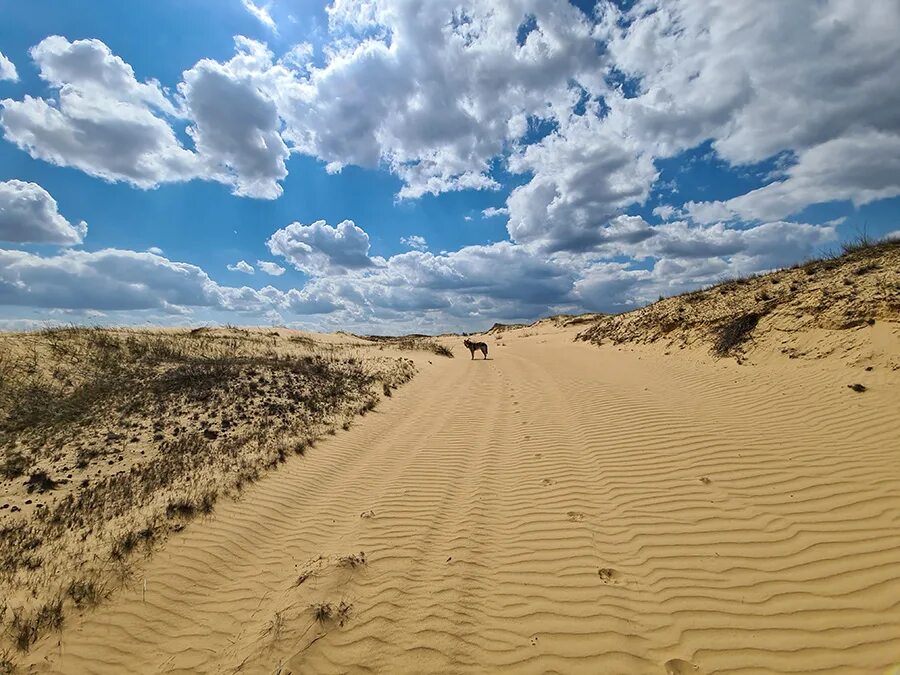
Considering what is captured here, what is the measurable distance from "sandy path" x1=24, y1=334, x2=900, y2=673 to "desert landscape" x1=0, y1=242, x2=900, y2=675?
3cm

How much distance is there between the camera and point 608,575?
4.59 meters

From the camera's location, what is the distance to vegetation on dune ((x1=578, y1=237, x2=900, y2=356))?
11406 mm

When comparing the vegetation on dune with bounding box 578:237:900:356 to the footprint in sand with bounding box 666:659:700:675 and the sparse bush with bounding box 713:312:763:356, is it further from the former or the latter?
the footprint in sand with bounding box 666:659:700:675

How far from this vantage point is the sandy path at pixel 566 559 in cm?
373

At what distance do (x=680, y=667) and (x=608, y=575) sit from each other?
3.94ft

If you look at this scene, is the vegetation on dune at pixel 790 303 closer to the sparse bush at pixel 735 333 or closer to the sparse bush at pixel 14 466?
the sparse bush at pixel 735 333

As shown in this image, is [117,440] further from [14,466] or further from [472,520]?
[472,520]

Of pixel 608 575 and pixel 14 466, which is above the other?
pixel 14 466

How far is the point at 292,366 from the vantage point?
1623 cm

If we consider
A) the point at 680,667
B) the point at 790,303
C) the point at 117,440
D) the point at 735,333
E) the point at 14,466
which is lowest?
the point at 680,667

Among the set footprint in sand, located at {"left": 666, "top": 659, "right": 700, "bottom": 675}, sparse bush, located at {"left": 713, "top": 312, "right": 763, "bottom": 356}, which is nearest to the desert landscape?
footprint in sand, located at {"left": 666, "top": 659, "right": 700, "bottom": 675}

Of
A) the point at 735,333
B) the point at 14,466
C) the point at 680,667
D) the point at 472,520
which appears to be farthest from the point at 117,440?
the point at 735,333

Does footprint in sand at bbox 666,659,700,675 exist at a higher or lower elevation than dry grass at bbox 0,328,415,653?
lower

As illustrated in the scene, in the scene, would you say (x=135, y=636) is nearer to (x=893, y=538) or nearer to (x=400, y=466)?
(x=400, y=466)
